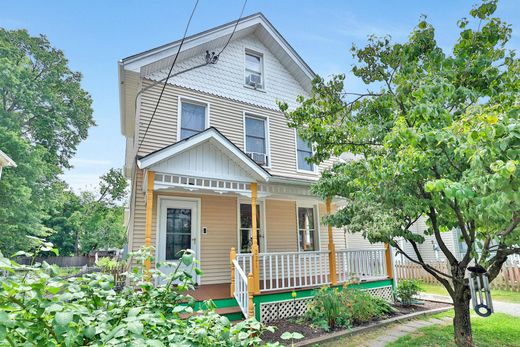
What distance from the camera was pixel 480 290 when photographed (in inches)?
149

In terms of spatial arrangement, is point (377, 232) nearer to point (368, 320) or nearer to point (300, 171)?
point (368, 320)

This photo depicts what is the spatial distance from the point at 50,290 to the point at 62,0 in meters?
9.19

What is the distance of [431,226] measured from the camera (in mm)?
5250

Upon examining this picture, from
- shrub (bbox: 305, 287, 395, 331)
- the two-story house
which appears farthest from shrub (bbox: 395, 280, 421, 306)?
shrub (bbox: 305, 287, 395, 331)

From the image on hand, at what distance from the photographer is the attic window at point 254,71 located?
10.3m

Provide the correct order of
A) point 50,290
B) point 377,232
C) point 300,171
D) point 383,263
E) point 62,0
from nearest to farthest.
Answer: point 50,290 < point 377,232 < point 62,0 < point 383,263 < point 300,171

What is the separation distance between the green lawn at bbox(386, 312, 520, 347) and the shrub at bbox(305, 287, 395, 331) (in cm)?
99

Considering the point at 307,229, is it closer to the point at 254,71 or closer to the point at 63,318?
the point at 254,71

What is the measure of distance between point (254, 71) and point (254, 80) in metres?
0.40

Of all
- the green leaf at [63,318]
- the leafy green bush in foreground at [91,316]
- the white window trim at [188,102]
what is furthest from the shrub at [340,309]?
the green leaf at [63,318]

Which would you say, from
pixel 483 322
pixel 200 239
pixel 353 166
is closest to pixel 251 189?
pixel 200 239

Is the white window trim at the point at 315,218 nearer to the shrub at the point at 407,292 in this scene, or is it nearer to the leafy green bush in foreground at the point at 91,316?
the shrub at the point at 407,292

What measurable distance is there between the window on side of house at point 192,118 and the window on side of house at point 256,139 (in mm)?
1509

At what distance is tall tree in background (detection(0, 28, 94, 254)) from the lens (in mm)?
16281
